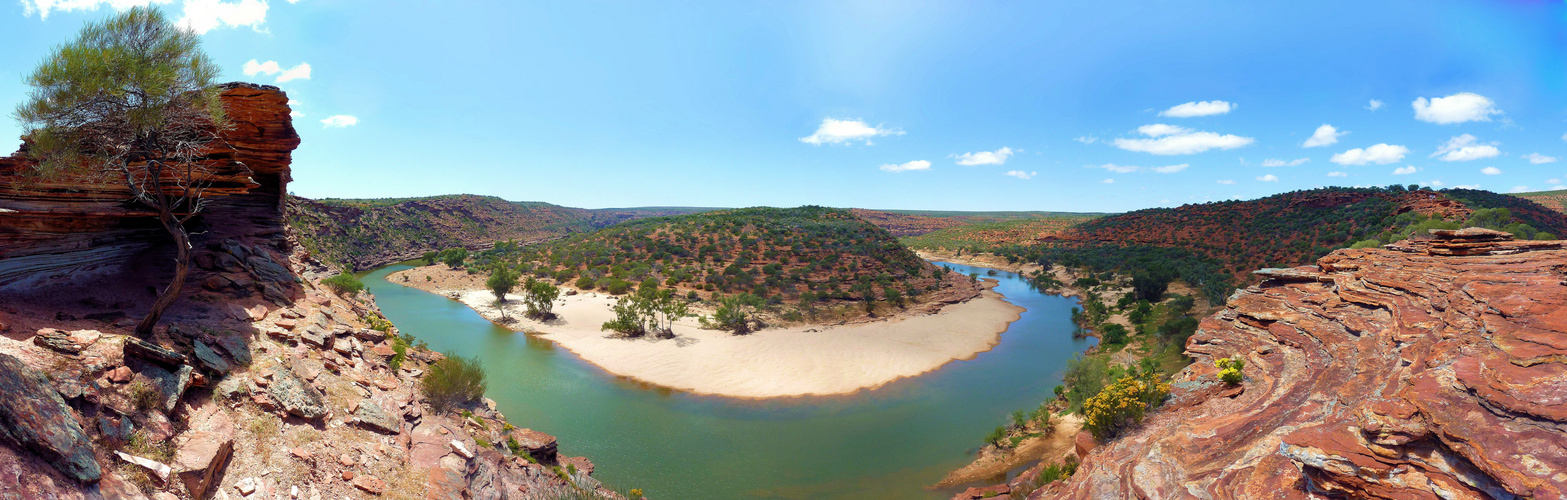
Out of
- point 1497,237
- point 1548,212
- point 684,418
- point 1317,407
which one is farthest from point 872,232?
point 1548,212

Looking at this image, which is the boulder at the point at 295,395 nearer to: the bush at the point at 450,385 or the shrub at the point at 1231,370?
the bush at the point at 450,385

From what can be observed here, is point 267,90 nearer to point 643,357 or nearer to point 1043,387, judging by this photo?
point 643,357

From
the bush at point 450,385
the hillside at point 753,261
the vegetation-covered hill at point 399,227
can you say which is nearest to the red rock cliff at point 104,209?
the bush at point 450,385

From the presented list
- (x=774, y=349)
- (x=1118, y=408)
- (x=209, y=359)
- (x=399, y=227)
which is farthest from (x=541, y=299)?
(x=399, y=227)

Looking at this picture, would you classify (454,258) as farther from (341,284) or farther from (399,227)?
(341,284)

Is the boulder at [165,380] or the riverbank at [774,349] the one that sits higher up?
the boulder at [165,380]

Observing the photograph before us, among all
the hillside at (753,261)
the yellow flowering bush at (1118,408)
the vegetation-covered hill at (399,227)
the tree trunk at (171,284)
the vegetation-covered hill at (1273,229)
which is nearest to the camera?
the tree trunk at (171,284)
